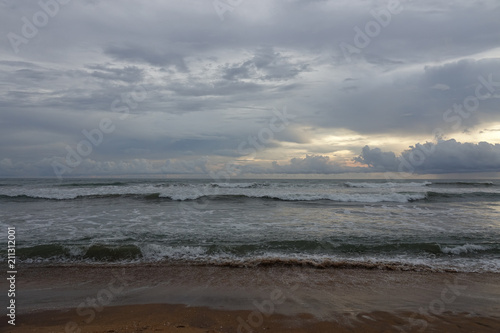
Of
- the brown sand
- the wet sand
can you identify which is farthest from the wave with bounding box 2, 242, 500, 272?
the brown sand

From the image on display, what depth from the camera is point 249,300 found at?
5.63 m

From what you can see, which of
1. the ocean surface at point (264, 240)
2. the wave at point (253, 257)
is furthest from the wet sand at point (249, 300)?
the ocean surface at point (264, 240)

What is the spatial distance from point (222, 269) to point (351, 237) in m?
5.45

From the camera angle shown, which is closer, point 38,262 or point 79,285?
point 79,285

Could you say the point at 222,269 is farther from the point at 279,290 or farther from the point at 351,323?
the point at 351,323

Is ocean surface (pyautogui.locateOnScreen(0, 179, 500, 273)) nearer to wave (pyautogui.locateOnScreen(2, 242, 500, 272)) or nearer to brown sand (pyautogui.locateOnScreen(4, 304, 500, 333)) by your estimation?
wave (pyautogui.locateOnScreen(2, 242, 500, 272))

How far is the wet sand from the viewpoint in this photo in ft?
15.2

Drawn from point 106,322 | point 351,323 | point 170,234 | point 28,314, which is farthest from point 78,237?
point 351,323

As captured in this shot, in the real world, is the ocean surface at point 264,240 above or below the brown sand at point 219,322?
below

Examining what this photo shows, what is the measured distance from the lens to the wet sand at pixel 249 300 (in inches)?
183

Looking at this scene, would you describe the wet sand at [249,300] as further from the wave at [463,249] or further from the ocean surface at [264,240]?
the wave at [463,249]

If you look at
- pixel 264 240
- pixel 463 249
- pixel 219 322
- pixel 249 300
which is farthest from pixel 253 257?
pixel 463 249

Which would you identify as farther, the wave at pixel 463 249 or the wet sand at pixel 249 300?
the wave at pixel 463 249

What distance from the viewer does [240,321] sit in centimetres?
474
